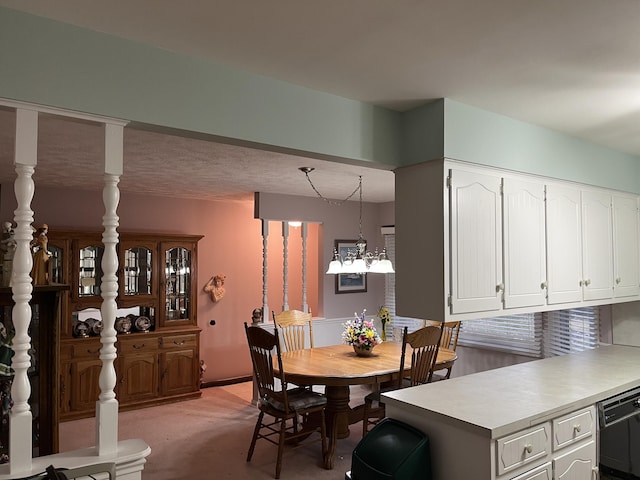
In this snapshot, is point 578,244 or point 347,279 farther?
point 347,279

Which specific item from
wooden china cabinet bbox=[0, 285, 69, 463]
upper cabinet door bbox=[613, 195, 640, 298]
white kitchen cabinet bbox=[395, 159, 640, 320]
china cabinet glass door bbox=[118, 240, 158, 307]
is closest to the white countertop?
white kitchen cabinet bbox=[395, 159, 640, 320]

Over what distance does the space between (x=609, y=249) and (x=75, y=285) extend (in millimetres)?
5025

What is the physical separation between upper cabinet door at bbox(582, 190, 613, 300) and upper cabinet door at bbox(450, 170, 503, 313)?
3.25ft

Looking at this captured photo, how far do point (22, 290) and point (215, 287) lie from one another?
4.62 meters

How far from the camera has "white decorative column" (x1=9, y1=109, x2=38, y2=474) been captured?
5.29 ft

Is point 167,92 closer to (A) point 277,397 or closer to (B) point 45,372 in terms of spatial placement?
(B) point 45,372

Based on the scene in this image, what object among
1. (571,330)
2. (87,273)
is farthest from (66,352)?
(571,330)

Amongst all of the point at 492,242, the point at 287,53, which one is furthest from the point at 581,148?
the point at 287,53

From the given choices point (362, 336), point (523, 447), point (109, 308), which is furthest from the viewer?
point (362, 336)

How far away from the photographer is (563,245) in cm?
315

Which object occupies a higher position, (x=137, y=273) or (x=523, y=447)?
(x=137, y=273)

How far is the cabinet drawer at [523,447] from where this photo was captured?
6.58 feet

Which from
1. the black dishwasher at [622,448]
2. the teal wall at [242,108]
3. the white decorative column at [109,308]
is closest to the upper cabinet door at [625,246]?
the teal wall at [242,108]

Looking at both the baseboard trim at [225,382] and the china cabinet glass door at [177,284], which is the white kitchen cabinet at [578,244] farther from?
the baseboard trim at [225,382]
